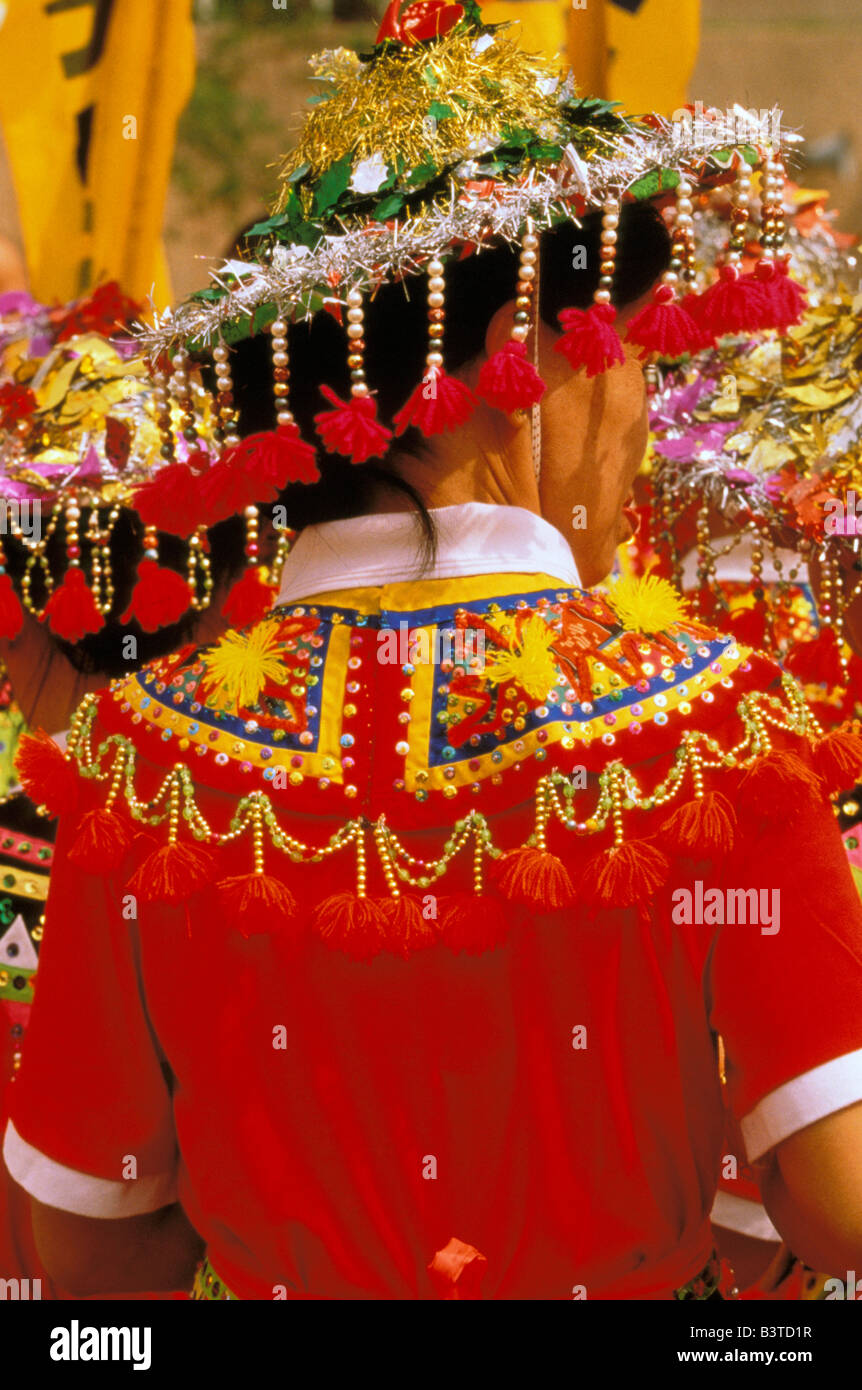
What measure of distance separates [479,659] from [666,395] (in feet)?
3.49

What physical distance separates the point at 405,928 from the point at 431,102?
742 mm

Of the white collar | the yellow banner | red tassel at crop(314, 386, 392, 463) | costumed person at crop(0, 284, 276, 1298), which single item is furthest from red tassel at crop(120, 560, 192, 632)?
the yellow banner

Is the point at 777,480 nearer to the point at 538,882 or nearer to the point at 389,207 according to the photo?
the point at 389,207

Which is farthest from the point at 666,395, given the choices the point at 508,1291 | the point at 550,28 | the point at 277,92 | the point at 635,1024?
the point at 277,92

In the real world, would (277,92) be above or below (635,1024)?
above

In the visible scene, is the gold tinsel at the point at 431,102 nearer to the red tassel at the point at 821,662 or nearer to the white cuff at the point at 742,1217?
the red tassel at the point at 821,662

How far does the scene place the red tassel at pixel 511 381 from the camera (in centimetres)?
123

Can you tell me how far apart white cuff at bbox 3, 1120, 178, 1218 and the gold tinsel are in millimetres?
939

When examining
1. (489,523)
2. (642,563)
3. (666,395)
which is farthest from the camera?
(642,563)

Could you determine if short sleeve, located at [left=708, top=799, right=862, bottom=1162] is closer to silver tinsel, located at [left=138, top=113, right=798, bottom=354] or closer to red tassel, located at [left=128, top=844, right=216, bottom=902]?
red tassel, located at [left=128, top=844, right=216, bottom=902]

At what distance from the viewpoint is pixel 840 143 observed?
7.79 metres

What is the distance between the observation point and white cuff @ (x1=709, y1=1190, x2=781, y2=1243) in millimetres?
1479

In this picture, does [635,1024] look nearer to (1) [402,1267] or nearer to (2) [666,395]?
(1) [402,1267]

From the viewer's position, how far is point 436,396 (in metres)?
1.25
